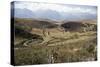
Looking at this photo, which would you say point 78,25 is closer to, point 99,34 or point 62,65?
point 99,34

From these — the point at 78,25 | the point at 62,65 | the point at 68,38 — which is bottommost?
the point at 62,65

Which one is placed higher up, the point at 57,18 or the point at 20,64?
the point at 57,18

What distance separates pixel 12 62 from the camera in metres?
2.41

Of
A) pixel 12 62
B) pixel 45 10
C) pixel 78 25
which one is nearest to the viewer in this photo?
pixel 12 62

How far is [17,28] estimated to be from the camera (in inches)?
95.6

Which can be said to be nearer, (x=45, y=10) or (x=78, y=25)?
(x=45, y=10)

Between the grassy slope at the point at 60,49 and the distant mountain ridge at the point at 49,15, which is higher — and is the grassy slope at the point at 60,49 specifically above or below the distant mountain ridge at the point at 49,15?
below

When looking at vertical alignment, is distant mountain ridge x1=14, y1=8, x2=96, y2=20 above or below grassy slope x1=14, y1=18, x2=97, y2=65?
above

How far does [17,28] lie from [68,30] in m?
0.72

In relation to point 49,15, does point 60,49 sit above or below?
below

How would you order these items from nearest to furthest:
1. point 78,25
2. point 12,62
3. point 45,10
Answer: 1. point 12,62
2. point 45,10
3. point 78,25

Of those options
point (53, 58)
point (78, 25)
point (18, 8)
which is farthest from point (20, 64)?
point (78, 25)

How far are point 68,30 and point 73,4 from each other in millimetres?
375
